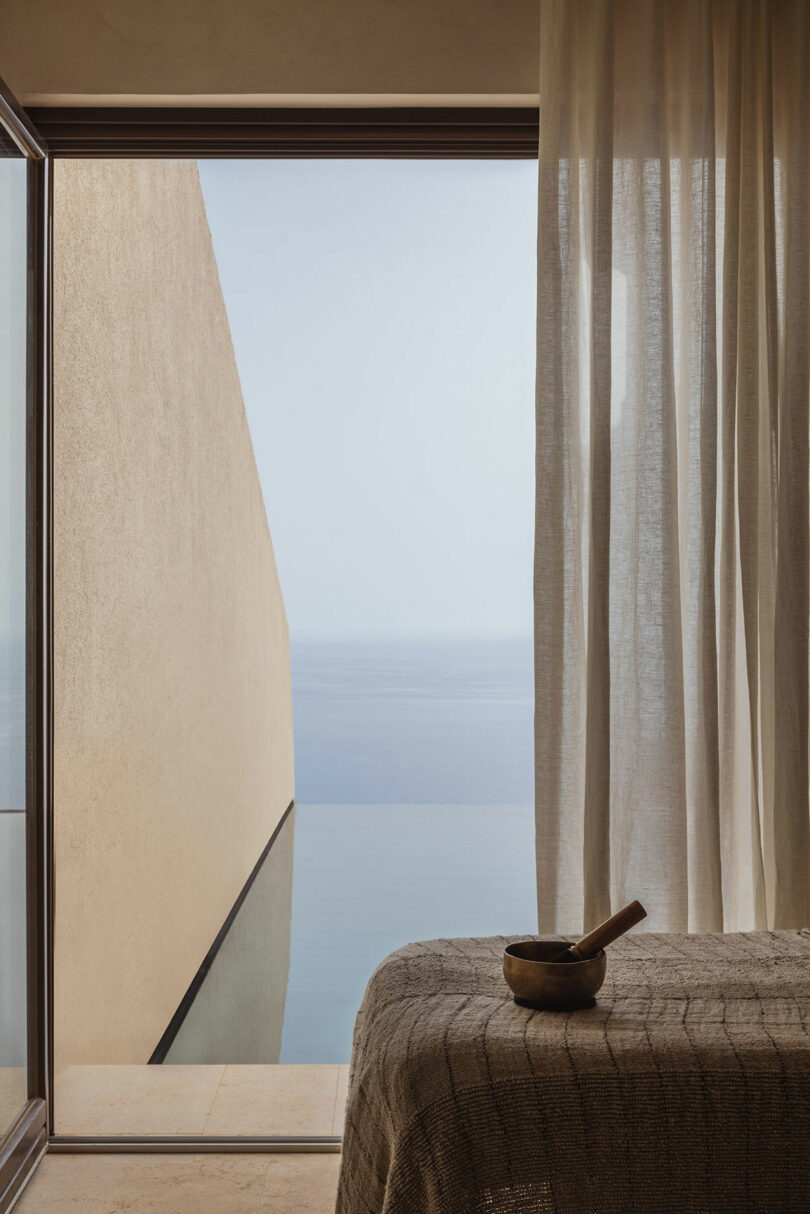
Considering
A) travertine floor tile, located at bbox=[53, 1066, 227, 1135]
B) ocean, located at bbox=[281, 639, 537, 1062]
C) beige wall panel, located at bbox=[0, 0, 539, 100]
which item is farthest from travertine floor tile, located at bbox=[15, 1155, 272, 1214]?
beige wall panel, located at bbox=[0, 0, 539, 100]

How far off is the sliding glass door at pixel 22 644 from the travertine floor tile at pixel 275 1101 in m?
0.50

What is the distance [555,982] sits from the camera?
48.3 inches

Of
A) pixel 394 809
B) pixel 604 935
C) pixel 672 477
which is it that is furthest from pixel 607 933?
pixel 394 809

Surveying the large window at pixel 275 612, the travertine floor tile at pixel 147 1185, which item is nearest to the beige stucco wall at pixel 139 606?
the large window at pixel 275 612

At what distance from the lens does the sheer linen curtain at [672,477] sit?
2.08 m

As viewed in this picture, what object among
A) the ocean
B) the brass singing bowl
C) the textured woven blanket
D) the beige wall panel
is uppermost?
the beige wall panel

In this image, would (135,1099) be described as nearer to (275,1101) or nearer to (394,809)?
(275,1101)

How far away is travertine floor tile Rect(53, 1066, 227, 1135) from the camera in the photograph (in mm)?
2535

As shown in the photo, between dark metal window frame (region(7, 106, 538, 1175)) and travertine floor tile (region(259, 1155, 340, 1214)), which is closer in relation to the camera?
travertine floor tile (region(259, 1155, 340, 1214))

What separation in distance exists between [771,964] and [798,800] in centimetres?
73

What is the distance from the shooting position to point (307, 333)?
9.94 metres

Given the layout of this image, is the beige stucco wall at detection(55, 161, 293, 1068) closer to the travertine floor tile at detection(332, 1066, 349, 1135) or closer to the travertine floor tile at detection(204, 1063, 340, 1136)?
the travertine floor tile at detection(204, 1063, 340, 1136)

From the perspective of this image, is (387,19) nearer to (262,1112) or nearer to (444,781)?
(262,1112)

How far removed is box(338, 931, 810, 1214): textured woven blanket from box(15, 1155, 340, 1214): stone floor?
1.07 meters
